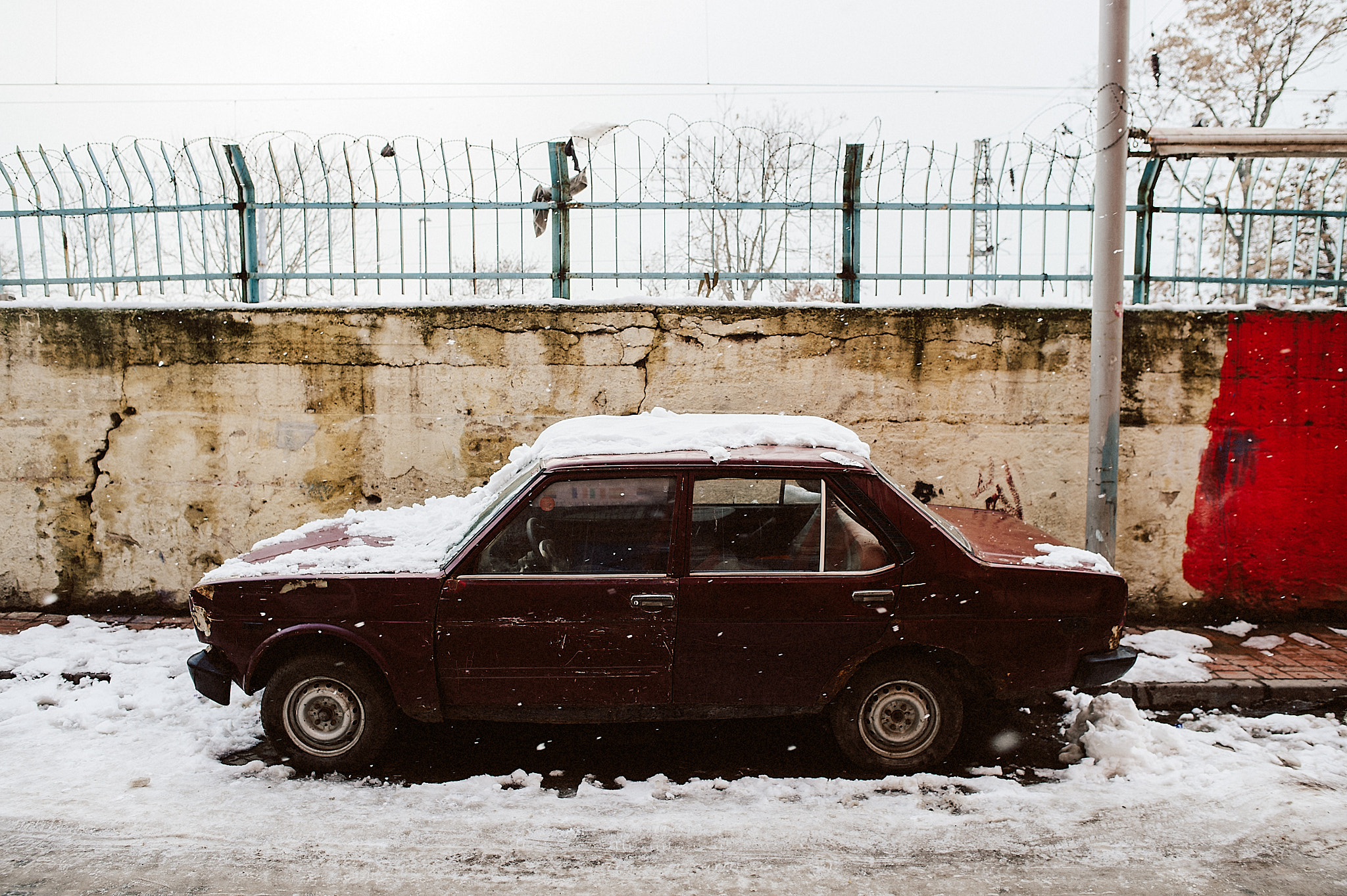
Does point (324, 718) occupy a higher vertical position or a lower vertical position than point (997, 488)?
lower

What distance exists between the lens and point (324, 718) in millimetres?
3236

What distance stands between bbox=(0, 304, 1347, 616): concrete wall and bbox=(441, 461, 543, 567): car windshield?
1910 mm

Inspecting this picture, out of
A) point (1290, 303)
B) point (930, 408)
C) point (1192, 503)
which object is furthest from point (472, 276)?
point (1290, 303)

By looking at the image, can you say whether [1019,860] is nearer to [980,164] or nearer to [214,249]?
[980,164]

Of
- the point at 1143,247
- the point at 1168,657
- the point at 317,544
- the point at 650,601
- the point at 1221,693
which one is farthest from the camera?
the point at 1143,247

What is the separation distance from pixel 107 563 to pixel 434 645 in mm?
4169

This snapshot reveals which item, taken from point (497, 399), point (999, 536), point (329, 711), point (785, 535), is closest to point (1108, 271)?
point (999, 536)

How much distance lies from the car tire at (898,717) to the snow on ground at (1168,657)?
4.72ft

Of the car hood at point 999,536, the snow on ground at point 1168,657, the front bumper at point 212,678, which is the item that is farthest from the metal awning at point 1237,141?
the front bumper at point 212,678

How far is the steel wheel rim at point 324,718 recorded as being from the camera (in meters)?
3.21

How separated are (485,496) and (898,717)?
2.36 meters

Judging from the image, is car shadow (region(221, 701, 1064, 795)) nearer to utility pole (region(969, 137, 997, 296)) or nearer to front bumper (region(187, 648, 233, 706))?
front bumper (region(187, 648, 233, 706))

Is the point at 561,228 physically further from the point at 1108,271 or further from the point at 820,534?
the point at 1108,271

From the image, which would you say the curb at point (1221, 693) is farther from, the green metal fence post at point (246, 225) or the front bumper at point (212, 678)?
the green metal fence post at point (246, 225)
